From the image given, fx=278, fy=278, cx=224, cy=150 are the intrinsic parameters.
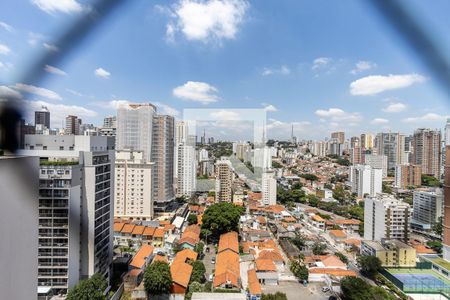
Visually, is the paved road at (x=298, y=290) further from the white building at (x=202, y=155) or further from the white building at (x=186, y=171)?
the white building at (x=186, y=171)

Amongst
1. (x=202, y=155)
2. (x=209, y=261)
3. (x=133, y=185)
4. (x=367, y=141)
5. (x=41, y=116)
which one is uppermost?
(x=367, y=141)

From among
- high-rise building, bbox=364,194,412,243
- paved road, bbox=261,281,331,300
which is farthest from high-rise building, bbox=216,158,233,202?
paved road, bbox=261,281,331,300

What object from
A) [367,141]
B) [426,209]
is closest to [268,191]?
[426,209]

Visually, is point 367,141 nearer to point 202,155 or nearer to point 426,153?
point 426,153

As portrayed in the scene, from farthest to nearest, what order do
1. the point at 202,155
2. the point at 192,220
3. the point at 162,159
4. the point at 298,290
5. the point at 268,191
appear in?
the point at 268,191 → the point at 202,155 → the point at 162,159 → the point at 192,220 → the point at 298,290

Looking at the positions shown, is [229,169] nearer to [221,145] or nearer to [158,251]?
[221,145]

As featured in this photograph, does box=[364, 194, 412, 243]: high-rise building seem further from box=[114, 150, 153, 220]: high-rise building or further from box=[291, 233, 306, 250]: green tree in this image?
box=[114, 150, 153, 220]: high-rise building
